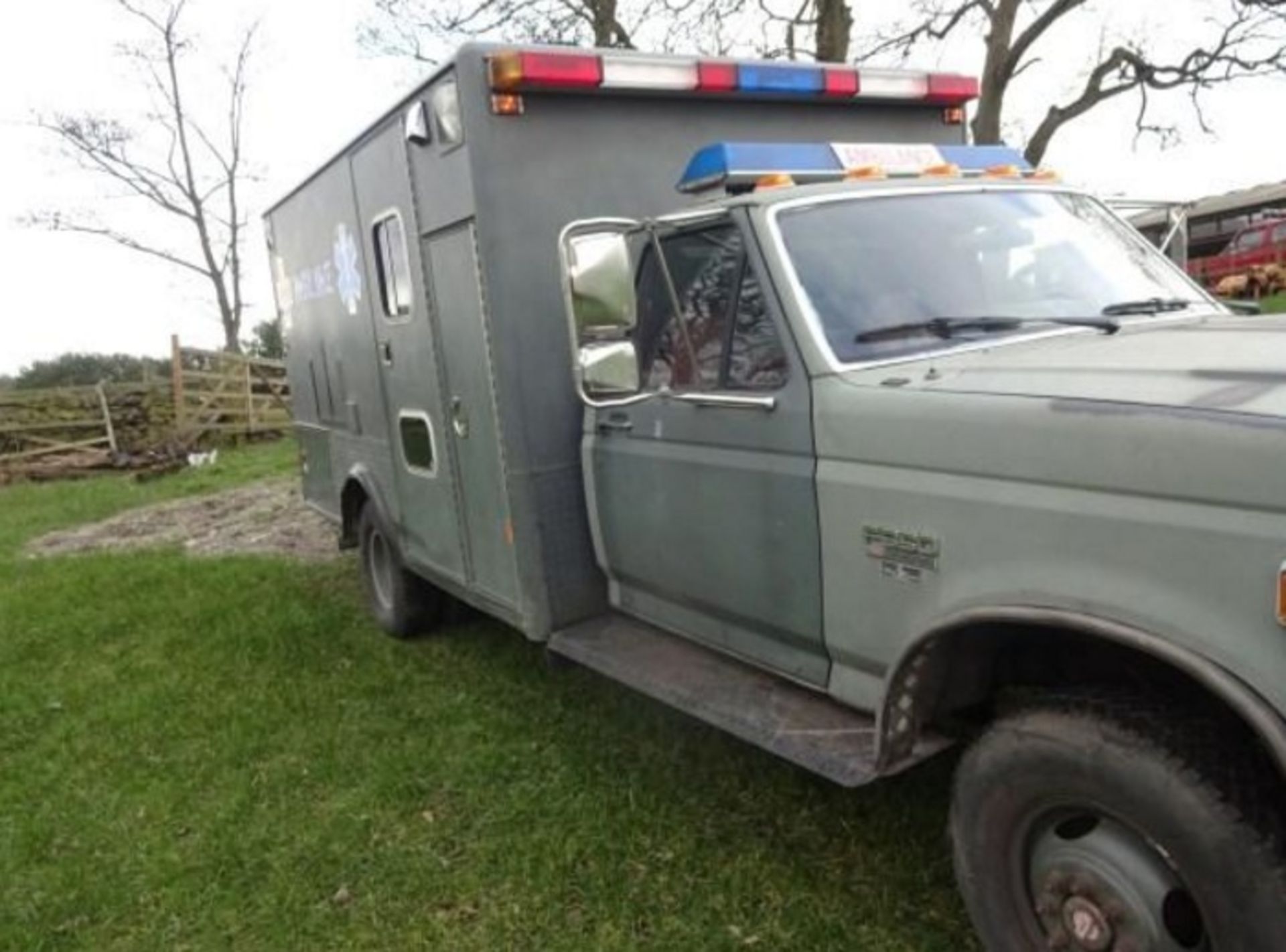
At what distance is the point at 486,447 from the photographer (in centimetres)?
474

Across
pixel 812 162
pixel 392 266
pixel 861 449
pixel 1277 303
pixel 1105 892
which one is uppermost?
pixel 812 162

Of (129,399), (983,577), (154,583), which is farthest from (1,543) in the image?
(983,577)

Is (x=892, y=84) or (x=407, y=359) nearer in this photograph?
(x=892, y=84)

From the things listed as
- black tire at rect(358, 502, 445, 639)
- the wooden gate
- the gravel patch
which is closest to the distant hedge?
the wooden gate

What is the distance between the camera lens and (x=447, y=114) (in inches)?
174

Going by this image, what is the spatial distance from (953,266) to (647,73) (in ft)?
5.39

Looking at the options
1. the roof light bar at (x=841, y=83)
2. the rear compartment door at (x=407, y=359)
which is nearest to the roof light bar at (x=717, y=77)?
the roof light bar at (x=841, y=83)

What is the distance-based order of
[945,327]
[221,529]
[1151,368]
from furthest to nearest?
[221,529]
[945,327]
[1151,368]

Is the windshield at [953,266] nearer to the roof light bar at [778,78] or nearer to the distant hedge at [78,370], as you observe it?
the roof light bar at [778,78]

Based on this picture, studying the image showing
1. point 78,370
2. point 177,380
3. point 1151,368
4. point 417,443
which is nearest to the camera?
point 1151,368

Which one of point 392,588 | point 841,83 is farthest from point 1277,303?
point 392,588

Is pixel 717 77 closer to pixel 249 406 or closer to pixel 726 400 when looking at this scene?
pixel 726 400

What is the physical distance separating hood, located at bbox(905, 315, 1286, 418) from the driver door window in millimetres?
522

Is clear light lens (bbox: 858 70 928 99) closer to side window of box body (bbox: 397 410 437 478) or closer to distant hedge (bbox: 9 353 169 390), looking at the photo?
side window of box body (bbox: 397 410 437 478)
